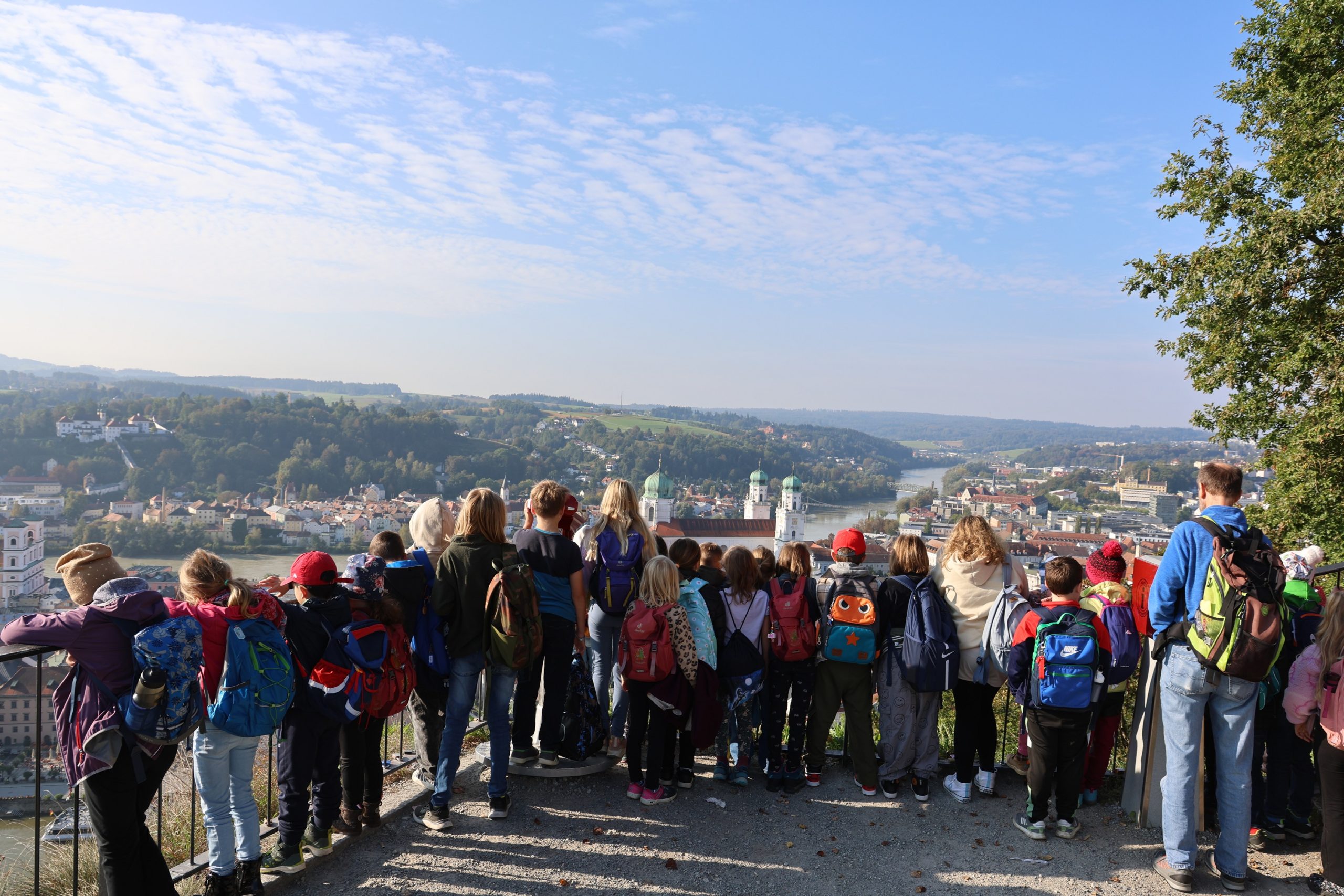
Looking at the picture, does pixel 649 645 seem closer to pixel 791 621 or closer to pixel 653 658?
pixel 653 658

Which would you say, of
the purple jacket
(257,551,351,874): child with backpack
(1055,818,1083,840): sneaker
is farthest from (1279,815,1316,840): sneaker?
the purple jacket

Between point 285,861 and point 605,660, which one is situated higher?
point 605,660

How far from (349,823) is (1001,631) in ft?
10.6

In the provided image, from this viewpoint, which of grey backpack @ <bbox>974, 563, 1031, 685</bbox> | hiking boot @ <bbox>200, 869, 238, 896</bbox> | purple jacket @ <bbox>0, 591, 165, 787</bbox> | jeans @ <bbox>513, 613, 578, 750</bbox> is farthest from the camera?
jeans @ <bbox>513, 613, 578, 750</bbox>

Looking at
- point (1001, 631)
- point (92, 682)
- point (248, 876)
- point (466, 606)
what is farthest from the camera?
point (1001, 631)

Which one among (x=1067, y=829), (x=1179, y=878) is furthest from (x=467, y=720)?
(x=1179, y=878)

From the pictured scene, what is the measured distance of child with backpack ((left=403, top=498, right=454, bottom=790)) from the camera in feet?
13.0

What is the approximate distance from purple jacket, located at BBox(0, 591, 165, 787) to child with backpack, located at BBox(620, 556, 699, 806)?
213cm

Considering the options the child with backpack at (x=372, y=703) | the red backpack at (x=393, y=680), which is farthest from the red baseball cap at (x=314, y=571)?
the red backpack at (x=393, y=680)

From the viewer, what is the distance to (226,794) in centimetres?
314

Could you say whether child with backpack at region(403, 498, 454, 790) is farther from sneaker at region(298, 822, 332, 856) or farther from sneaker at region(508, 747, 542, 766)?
sneaker at region(298, 822, 332, 856)

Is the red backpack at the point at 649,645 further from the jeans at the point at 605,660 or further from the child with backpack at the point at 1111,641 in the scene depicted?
the child with backpack at the point at 1111,641

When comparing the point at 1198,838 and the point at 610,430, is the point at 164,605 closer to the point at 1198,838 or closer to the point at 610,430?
the point at 1198,838

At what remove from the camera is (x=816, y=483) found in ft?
418
